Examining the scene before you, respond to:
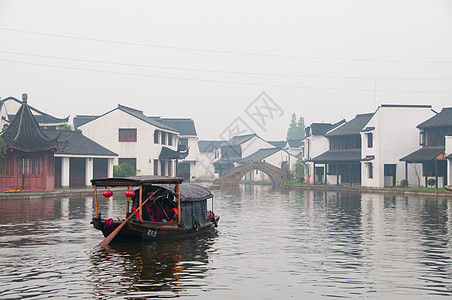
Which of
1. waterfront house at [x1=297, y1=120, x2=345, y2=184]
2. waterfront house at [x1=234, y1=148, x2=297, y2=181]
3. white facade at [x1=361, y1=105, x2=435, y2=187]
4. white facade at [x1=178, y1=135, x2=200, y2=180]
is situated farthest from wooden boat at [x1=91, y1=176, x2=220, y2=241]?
waterfront house at [x1=234, y1=148, x2=297, y2=181]

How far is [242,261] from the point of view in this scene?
1717 cm

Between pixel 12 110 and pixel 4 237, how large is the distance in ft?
164

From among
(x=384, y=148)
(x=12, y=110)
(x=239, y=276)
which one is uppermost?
(x=12, y=110)

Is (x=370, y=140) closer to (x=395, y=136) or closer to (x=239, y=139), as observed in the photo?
(x=395, y=136)

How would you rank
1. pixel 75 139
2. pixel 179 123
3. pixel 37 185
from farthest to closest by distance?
pixel 179 123
pixel 75 139
pixel 37 185

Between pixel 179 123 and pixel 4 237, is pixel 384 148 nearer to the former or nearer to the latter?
pixel 179 123

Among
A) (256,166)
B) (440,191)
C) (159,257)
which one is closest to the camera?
(159,257)

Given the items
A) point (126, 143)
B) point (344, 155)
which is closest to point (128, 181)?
point (126, 143)

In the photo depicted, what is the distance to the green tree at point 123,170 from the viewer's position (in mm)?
57369

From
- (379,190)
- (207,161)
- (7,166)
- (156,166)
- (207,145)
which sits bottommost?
(379,190)

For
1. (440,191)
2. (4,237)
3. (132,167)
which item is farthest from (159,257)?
(132,167)

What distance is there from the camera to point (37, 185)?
43.9 metres

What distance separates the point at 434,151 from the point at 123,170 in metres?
28.7

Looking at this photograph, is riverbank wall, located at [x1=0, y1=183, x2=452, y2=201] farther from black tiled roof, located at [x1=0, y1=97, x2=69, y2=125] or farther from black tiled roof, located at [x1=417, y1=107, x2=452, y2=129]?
black tiled roof, located at [x1=0, y1=97, x2=69, y2=125]
